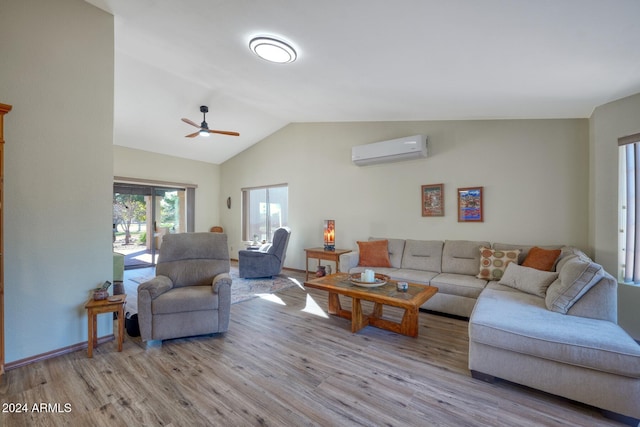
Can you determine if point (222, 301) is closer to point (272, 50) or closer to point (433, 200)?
point (272, 50)

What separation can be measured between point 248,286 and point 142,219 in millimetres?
3651

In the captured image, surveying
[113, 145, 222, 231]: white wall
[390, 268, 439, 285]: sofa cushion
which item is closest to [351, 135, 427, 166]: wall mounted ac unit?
[390, 268, 439, 285]: sofa cushion

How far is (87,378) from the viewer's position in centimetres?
200

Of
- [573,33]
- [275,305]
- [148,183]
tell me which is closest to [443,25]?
[573,33]

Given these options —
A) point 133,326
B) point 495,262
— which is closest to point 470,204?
point 495,262

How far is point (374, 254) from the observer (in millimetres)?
4141

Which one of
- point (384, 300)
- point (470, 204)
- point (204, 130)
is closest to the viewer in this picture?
point (384, 300)

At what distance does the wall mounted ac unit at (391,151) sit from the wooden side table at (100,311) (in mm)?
3788

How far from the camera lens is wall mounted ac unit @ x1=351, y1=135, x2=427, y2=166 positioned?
4.06 meters

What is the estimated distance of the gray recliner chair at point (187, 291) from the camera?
97.6 inches

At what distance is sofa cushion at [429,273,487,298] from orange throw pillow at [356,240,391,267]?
85 centimetres

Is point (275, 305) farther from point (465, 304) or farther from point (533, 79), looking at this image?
point (533, 79)

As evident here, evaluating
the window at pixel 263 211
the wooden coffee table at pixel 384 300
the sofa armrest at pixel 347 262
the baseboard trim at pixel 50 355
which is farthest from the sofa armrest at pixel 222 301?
the window at pixel 263 211

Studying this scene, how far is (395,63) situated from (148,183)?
19.1 ft
